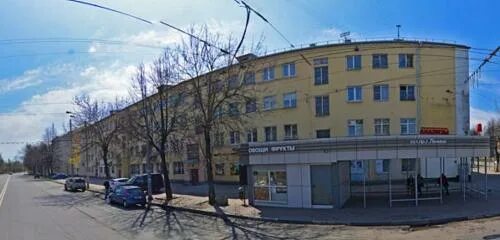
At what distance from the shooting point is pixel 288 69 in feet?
150

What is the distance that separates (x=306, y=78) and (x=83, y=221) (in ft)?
86.2

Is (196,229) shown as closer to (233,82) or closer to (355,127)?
(233,82)

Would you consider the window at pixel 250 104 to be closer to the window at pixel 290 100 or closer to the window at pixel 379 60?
the window at pixel 290 100

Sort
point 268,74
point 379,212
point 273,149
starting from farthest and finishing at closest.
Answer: point 268,74, point 273,149, point 379,212

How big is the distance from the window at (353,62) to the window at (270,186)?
60.3 ft

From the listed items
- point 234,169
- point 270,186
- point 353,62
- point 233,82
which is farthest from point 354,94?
point 270,186

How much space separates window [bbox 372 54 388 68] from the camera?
1655 inches

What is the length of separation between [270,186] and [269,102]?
2133 centimetres

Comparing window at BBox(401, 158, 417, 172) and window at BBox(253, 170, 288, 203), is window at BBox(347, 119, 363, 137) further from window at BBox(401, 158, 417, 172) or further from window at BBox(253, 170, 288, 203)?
window at BBox(253, 170, 288, 203)

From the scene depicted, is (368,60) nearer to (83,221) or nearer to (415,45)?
(415,45)

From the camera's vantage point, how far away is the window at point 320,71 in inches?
1709

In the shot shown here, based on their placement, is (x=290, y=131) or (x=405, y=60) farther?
(x=290, y=131)

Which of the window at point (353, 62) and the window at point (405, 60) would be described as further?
the window at point (353, 62)

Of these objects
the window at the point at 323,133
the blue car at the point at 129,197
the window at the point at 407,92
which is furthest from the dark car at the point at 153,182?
the window at the point at 407,92
